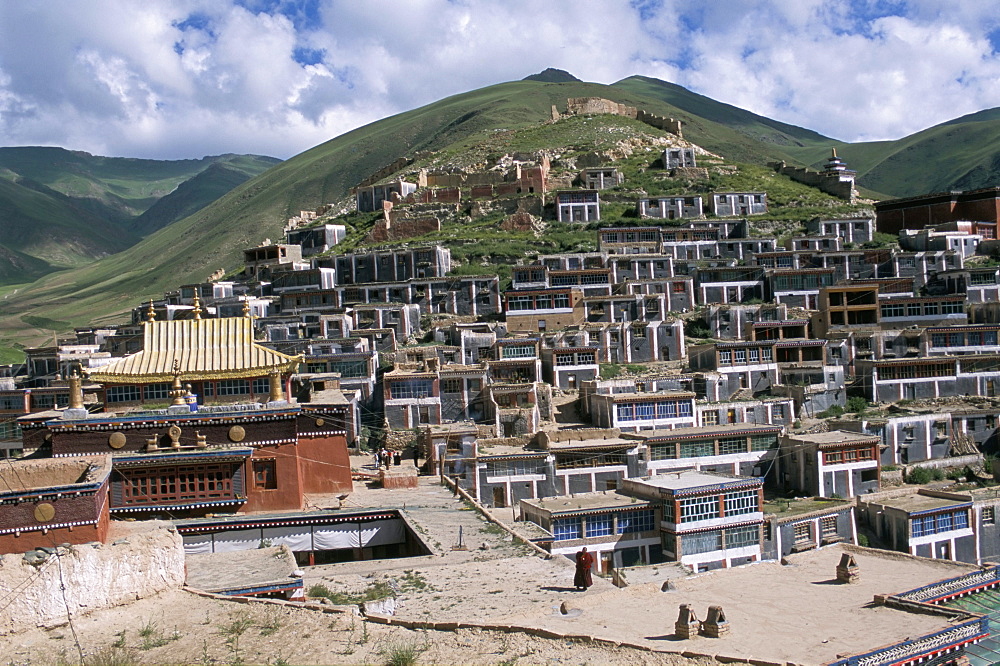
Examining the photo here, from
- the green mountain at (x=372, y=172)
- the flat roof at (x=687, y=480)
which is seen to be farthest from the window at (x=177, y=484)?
the green mountain at (x=372, y=172)

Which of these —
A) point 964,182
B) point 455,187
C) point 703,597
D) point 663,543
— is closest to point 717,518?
point 663,543

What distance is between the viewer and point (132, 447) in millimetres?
25844

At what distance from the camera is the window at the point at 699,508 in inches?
1247

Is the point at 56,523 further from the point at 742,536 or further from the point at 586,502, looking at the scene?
the point at 742,536

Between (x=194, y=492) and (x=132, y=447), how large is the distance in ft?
6.65

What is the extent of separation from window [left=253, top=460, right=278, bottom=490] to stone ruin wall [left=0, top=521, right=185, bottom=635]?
799 cm

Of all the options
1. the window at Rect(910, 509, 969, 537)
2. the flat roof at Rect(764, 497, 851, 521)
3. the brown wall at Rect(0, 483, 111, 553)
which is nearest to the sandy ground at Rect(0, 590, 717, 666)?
the brown wall at Rect(0, 483, 111, 553)

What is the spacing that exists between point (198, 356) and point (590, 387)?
825 inches

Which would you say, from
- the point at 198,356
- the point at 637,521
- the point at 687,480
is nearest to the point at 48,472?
the point at 198,356

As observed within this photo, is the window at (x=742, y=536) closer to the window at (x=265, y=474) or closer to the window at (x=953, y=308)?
the window at (x=265, y=474)

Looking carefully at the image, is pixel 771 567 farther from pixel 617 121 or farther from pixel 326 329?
pixel 617 121

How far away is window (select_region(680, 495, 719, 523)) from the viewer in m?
31.7

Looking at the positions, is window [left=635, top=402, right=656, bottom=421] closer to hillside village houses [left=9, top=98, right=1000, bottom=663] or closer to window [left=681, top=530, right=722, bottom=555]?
hillside village houses [left=9, top=98, right=1000, bottom=663]

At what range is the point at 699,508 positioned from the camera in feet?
105
